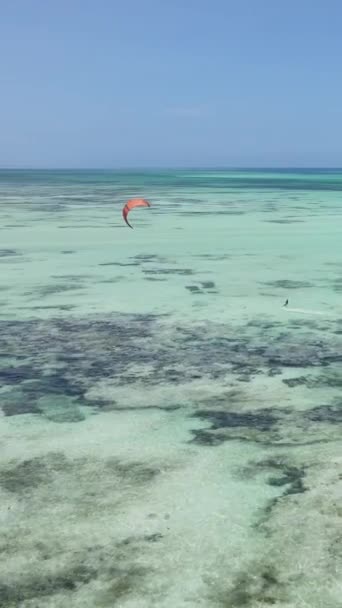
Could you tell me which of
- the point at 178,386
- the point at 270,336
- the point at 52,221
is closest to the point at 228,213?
the point at 52,221

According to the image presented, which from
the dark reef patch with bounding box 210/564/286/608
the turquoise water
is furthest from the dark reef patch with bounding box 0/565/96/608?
the dark reef patch with bounding box 210/564/286/608

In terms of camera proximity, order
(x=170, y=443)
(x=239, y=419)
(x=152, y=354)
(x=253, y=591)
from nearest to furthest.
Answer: (x=253, y=591) → (x=170, y=443) → (x=239, y=419) → (x=152, y=354)

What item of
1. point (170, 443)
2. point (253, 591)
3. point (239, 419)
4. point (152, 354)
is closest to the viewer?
point (253, 591)

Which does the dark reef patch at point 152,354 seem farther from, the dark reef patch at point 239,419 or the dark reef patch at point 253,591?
the dark reef patch at point 253,591

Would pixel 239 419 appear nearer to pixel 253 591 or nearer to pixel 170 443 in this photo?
pixel 170 443

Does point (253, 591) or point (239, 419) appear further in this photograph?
point (239, 419)

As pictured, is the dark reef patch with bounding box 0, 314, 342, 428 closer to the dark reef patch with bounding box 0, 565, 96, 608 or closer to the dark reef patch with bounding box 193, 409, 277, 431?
the dark reef patch with bounding box 193, 409, 277, 431

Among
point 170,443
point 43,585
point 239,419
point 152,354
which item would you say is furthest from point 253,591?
point 152,354

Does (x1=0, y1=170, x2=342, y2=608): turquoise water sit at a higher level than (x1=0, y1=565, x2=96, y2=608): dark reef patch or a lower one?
higher
